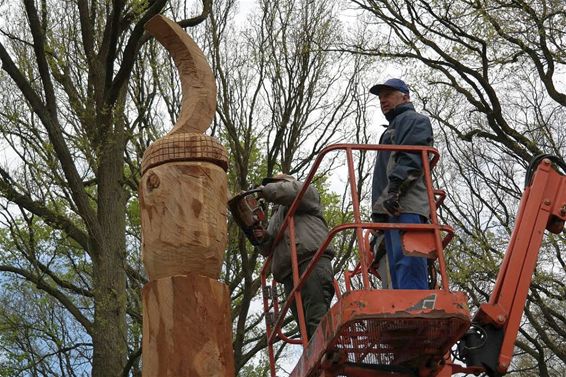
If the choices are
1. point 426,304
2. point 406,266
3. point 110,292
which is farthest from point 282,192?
point 110,292

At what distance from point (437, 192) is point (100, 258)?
6.42m

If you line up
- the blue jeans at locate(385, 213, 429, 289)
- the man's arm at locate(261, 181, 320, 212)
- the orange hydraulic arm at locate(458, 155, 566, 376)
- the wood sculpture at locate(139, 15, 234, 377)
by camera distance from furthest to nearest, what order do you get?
1. the man's arm at locate(261, 181, 320, 212)
2. the orange hydraulic arm at locate(458, 155, 566, 376)
3. the blue jeans at locate(385, 213, 429, 289)
4. the wood sculpture at locate(139, 15, 234, 377)

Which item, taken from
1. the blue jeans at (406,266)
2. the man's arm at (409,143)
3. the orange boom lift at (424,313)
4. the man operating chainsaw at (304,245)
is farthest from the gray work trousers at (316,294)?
the man's arm at (409,143)

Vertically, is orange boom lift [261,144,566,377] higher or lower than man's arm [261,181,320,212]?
lower

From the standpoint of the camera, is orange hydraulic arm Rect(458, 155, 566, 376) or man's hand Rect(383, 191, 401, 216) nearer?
man's hand Rect(383, 191, 401, 216)

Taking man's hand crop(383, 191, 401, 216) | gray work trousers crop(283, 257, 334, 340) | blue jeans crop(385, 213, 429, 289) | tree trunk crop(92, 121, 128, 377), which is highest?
tree trunk crop(92, 121, 128, 377)

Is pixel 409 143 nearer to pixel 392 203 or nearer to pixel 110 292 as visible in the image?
pixel 392 203

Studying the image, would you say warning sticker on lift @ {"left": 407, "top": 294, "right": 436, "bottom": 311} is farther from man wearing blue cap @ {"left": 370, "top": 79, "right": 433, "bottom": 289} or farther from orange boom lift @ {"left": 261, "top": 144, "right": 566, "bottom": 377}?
man wearing blue cap @ {"left": 370, "top": 79, "right": 433, "bottom": 289}

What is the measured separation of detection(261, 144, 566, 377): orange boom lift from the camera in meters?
4.35

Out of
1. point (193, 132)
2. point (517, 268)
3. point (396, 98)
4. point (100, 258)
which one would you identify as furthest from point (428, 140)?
point (100, 258)

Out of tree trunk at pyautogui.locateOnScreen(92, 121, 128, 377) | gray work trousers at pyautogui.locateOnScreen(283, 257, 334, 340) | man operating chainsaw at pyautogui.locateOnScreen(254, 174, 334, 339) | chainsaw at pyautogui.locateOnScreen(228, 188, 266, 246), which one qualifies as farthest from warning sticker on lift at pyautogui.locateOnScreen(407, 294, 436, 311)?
tree trunk at pyautogui.locateOnScreen(92, 121, 128, 377)

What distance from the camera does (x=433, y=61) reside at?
12578 mm

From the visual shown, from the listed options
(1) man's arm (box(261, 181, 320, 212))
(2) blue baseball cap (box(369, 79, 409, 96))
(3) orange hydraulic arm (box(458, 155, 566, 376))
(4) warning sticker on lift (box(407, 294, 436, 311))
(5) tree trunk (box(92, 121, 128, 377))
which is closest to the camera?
(4) warning sticker on lift (box(407, 294, 436, 311))

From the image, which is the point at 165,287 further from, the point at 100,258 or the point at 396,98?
the point at 100,258
